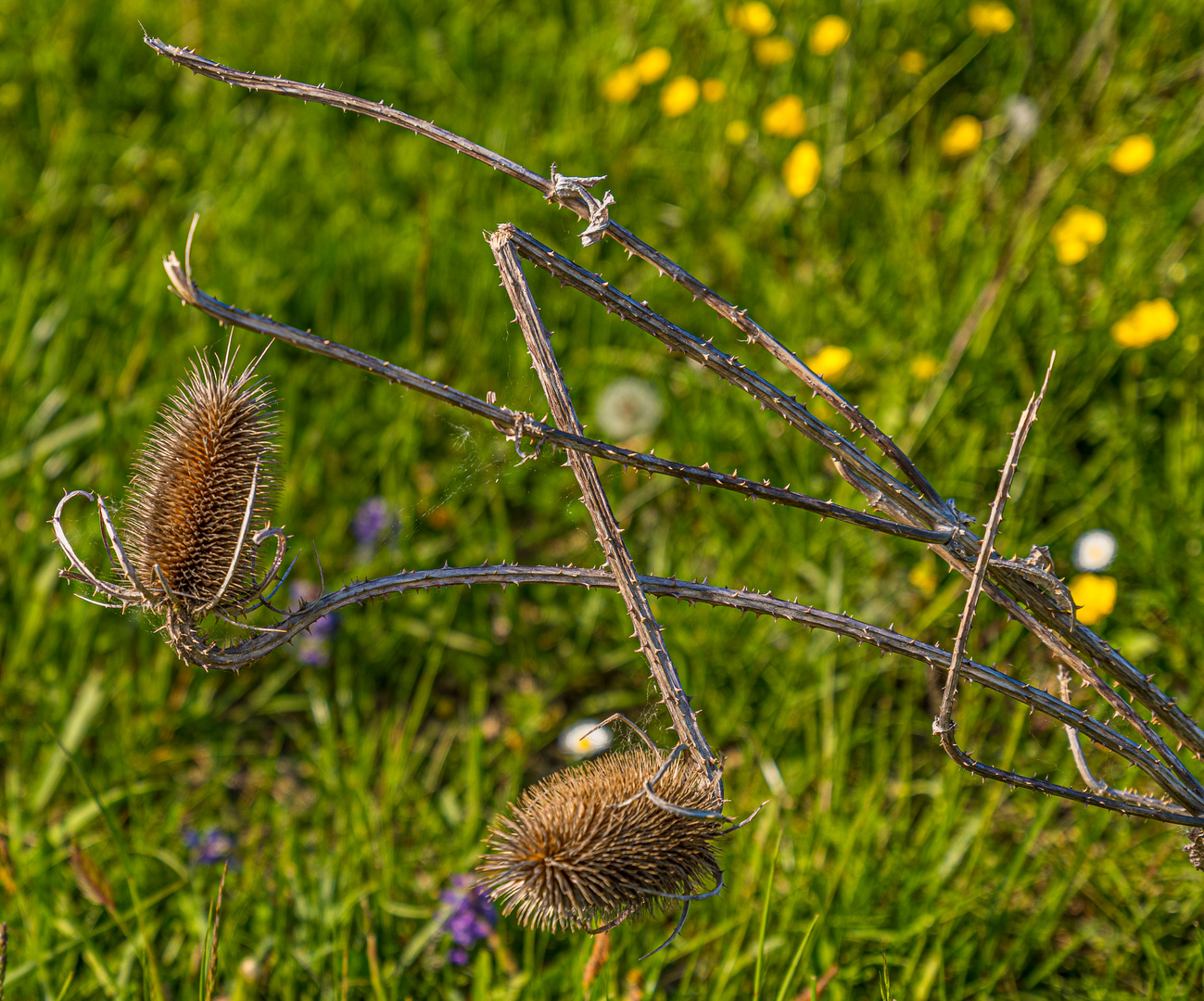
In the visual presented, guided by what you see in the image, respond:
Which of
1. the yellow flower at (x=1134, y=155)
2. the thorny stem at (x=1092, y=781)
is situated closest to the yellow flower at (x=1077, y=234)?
the yellow flower at (x=1134, y=155)

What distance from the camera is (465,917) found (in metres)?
1.73

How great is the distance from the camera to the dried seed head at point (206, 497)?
1078mm

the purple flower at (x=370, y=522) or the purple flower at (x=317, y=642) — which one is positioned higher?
the purple flower at (x=370, y=522)

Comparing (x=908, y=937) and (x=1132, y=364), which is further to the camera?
(x=1132, y=364)

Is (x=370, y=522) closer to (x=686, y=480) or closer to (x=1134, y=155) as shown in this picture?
(x=686, y=480)

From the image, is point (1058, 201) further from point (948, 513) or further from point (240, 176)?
point (240, 176)

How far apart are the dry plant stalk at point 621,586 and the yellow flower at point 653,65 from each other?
89.4 inches

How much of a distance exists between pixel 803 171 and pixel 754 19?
67 centimetres

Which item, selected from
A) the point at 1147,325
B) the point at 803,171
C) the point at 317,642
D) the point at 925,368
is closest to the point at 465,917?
the point at 317,642

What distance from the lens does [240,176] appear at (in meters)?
3.10

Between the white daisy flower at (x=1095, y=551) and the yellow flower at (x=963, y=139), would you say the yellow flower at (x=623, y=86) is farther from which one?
the white daisy flower at (x=1095, y=551)

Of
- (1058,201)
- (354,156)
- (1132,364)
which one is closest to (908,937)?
(1132,364)

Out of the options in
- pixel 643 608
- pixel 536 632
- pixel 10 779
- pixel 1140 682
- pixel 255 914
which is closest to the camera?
Result: pixel 643 608

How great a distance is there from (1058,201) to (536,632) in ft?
5.95
